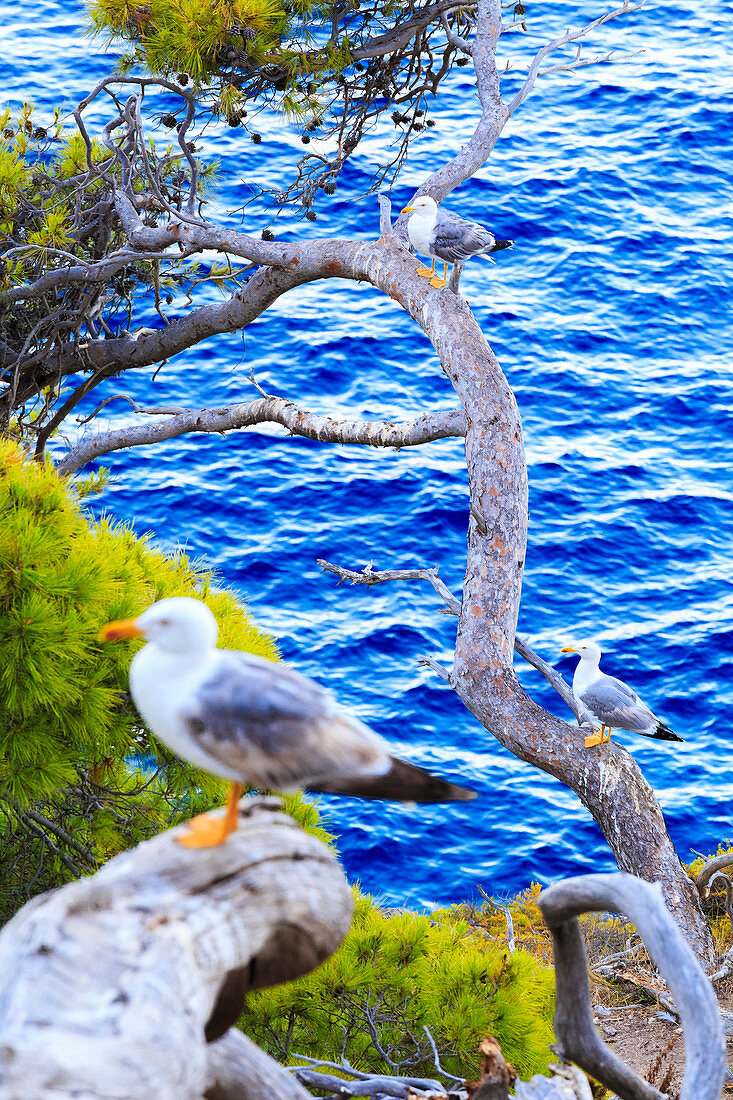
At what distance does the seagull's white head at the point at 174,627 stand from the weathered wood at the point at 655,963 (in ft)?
2.98

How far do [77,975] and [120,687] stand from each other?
1816mm

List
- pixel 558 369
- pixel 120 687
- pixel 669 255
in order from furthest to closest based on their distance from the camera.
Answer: pixel 669 255, pixel 558 369, pixel 120 687

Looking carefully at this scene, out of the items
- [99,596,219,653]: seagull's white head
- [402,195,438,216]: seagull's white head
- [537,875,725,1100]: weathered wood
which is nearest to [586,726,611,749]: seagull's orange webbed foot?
[537,875,725,1100]: weathered wood

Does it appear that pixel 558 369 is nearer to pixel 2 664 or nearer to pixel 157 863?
pixel 2 664

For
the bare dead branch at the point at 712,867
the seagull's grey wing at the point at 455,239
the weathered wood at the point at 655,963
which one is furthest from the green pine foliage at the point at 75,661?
the bare dead branch at the point at 712,867

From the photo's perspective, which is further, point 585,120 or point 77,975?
point 585,120

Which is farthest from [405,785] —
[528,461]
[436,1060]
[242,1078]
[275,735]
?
[528,461]

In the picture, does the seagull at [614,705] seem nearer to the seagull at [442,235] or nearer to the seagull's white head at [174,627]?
the seagull at [442,235]

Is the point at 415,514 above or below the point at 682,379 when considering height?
below

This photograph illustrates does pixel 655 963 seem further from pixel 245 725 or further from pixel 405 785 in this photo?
pixel 245 725

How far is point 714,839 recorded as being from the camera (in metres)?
9.92

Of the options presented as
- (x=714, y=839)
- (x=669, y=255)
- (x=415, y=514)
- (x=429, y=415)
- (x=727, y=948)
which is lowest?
(x=714, y=839)

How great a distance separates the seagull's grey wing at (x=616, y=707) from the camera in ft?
17.5

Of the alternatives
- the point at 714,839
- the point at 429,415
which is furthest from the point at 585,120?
the point at 429,415
